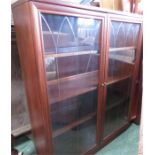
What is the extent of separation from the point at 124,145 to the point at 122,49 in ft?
3.33

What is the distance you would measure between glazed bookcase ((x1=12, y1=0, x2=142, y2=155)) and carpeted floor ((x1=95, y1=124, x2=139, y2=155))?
64 mm

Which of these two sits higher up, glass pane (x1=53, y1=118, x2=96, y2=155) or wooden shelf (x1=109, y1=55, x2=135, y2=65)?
wooden shelf (x1=109, y1=55, x2=135, y2=65)

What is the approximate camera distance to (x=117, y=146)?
5.80ft

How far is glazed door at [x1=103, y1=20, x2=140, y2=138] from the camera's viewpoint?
1515 millimetres

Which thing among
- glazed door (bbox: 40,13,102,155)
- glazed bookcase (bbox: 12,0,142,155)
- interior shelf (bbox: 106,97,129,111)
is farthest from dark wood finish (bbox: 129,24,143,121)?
glazed door (bbox: 40,13,102,155)

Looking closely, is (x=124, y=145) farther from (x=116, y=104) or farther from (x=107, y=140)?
(x=116, y=104)

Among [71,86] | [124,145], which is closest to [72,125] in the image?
[71,86]

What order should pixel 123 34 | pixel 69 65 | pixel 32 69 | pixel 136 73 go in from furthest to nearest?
pixel 136 73 → pixel 123 34 → pixel 69 65 → pixel 32 69

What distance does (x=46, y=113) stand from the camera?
1157 mm

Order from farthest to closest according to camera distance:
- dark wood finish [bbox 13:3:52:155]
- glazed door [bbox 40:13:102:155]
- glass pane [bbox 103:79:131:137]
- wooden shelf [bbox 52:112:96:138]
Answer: glass pane [bbox 103:79:131:137] < wooden shelf [bbox 52:112:96:138] < glazed door [bbox 40:13:102:155] < dark wood finish [bbox 13:3:52:155]

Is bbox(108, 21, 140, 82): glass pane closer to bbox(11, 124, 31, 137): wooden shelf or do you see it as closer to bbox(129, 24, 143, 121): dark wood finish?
bbox(129, 24, 143, 121): dark wood finish

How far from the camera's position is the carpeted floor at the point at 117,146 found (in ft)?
5.49
